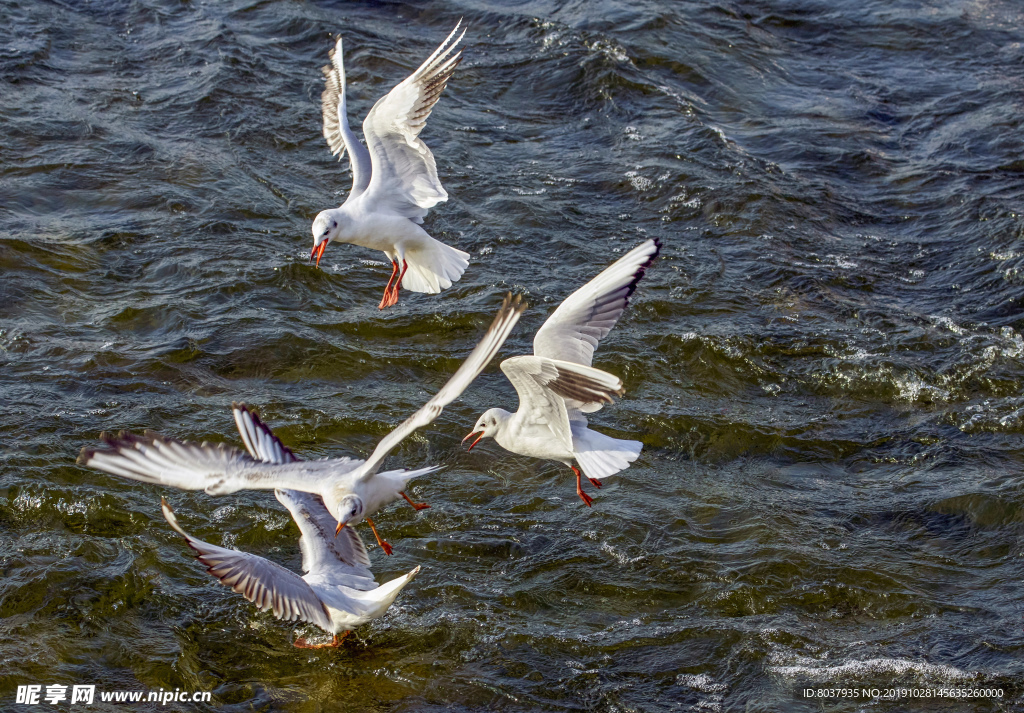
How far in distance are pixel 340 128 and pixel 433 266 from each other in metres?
1.20

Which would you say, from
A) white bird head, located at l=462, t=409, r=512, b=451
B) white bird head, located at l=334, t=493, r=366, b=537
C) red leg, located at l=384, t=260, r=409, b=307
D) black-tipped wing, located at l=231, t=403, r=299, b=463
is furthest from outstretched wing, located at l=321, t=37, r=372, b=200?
white bird head, located at l=334, t=493, r=366, b=537

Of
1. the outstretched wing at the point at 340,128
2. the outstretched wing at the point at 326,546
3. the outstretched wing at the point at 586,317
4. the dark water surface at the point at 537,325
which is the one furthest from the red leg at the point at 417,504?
the outstretched wing at the point at 340,128

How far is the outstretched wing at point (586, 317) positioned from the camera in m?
6.12

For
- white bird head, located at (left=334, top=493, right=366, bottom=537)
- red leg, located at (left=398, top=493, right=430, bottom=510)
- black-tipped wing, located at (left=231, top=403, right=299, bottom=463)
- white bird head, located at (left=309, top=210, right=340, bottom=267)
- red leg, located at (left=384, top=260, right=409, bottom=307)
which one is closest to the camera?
white bird head, located at (left=334, top=493, right=366, bottom=537)

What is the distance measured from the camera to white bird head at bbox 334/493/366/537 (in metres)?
5.58

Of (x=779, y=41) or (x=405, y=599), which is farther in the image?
(x=779, y=41)

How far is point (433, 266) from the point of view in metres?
8.22

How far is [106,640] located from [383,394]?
2715mm

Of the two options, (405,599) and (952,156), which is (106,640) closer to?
(405,599)

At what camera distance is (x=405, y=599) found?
609cm

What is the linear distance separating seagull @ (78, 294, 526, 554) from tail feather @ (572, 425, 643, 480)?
92cm

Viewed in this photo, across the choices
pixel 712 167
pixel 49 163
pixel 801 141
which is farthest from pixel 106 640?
pixel 801 141

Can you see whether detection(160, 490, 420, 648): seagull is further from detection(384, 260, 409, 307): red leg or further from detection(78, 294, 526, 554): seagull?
detection(384, 260, 409, 307): red leg

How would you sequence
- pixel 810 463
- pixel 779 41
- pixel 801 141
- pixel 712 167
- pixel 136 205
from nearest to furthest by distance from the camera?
pixel 810 463, pixel 136 205, pixel 712 167, pixel 801 141, pixel 779 41
